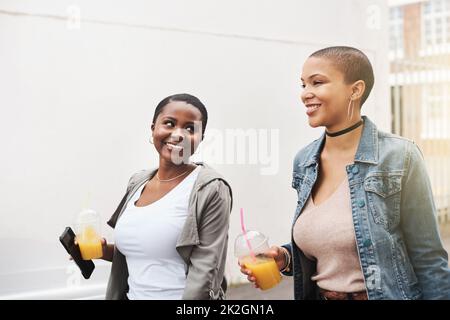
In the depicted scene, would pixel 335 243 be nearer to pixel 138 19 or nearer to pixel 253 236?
pixel 253 236

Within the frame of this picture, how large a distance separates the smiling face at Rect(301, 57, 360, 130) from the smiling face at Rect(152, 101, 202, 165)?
308 millimetres

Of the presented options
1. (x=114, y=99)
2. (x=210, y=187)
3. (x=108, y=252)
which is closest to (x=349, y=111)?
(x=210, y=187)

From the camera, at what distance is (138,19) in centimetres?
204

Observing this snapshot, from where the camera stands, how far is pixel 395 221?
124 cm

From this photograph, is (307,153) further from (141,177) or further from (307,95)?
(141,177)

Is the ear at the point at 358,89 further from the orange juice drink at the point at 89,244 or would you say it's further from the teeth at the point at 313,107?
the orange juice drink at the point at 89,244

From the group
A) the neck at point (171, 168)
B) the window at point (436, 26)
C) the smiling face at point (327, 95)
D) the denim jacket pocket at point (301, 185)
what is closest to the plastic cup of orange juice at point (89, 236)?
the neck at point (171, 168)

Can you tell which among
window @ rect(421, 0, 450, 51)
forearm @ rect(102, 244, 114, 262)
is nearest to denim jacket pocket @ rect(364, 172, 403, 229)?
forearm @ rect(102, 244, 114, 262)

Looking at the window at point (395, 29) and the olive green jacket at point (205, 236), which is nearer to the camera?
the olive green jacket at point (205, 236)

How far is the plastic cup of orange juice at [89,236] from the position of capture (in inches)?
57.2

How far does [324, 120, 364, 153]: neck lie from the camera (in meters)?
1.33

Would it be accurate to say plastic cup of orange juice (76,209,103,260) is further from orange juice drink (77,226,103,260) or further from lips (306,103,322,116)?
lips (306,103,322,116)

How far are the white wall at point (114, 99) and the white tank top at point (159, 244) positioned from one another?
0.33m

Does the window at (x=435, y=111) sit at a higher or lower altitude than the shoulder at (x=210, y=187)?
higher
